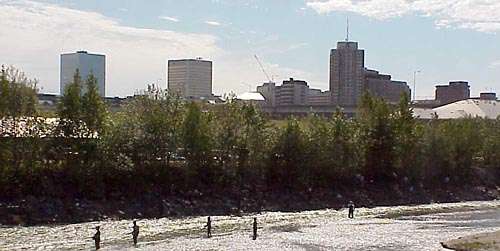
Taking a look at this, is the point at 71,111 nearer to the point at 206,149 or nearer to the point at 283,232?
the point at 206,149

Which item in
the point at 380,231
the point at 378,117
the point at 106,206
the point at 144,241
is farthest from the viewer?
the point at 378,117

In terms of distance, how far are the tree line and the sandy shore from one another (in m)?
30.9

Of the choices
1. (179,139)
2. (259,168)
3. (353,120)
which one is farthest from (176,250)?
(353,120)

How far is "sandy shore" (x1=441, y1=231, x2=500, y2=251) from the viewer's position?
45.5 m

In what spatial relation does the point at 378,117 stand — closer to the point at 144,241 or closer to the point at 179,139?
the point at 179,139

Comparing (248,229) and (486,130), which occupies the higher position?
(486,130)

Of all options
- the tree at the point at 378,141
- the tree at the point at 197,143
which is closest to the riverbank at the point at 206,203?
the tree at the point at 378,141

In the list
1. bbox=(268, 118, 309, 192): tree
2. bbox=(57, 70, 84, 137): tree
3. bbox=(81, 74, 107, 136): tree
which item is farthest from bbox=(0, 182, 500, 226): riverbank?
bbox=(81, 74, 107, 136): tree

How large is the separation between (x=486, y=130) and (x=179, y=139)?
177 feet

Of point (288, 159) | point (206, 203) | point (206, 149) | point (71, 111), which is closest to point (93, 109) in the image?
point (71, 111)

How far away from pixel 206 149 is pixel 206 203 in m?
7.11

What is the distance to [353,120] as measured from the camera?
9369 cm

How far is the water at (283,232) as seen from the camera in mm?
47250

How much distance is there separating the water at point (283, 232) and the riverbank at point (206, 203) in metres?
3.52
